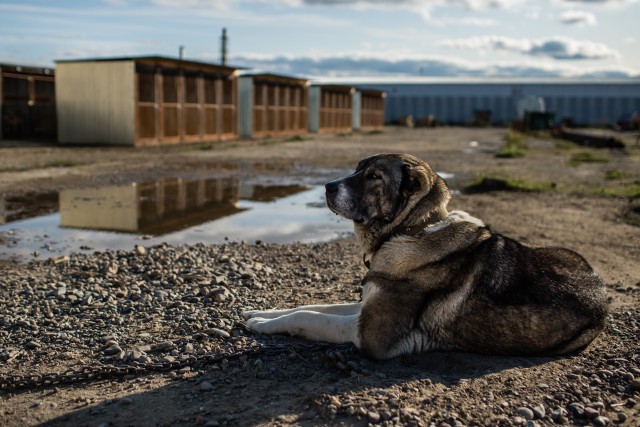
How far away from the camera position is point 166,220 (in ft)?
35.6

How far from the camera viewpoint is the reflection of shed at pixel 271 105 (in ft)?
132

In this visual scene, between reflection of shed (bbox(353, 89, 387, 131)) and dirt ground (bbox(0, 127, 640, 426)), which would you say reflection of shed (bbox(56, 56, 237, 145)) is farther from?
reflection of shed (bbox(353, 89, 387, 131))

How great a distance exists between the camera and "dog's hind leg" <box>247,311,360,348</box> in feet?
16.0

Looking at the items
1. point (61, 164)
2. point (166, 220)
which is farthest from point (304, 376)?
point (61, 164)

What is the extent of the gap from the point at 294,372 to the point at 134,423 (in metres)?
1.17

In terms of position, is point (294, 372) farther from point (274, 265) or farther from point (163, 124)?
point (163, 124)

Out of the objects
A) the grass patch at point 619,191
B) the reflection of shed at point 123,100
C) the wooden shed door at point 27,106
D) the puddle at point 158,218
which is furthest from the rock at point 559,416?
the wooden shed door at point 27,106

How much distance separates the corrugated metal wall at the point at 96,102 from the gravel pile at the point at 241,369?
23223mm

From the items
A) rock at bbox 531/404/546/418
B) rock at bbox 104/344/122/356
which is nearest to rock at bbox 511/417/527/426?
rock at bbox 531/404/546/418

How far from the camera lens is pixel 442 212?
4816 millimetres

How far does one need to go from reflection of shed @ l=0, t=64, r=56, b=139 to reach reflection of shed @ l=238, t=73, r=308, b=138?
1042cm

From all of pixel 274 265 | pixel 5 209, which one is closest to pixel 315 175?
pixel 5 209

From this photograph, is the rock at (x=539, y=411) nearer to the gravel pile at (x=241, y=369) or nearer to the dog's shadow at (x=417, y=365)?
the gravel pile at (x=241, y=369)

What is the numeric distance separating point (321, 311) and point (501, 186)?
36.2ft
